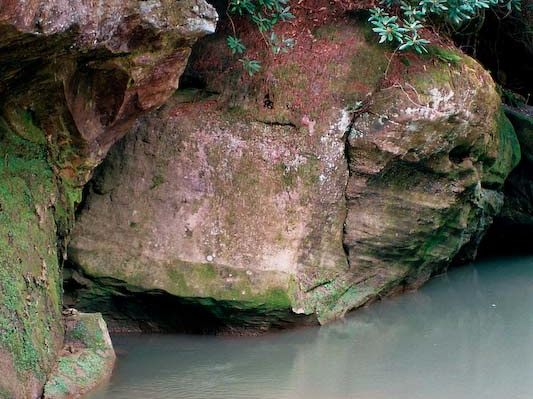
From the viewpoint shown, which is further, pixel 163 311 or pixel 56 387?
pixel 163 311

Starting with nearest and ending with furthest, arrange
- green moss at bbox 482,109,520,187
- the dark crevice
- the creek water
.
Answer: the creek water → the dark crevice → green moss at bbox 482,109,520,187

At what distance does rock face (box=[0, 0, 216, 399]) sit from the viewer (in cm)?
416

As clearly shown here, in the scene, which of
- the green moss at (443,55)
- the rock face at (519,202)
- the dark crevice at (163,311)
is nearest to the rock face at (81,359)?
the dark crevice at (163,311)

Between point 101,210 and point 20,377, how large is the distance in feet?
5.92

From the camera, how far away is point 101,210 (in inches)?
236

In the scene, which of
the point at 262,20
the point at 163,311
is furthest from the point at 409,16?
the point at 163,311

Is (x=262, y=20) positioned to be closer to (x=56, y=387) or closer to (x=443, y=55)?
Answer: (x=443, y=55)

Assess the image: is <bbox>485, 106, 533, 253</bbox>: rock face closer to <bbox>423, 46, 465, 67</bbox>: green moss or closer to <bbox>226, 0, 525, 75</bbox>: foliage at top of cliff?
<bbox>423, 46, 465, 67</bbox>: green moss

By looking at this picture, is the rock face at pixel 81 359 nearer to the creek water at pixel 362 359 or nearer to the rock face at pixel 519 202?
the creek water at pixel 362 359

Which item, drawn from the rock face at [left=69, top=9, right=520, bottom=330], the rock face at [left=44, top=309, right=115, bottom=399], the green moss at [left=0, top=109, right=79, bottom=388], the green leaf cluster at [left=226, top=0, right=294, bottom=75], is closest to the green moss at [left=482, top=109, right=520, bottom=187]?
the rock face at [left=69, top=9, right=520, bottom=330]

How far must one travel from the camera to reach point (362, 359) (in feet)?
18.2

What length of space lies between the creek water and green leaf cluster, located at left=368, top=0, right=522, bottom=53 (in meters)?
1.93

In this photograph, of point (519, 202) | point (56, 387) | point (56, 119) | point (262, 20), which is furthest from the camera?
point (519, 202)

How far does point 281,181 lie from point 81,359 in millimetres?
1853
